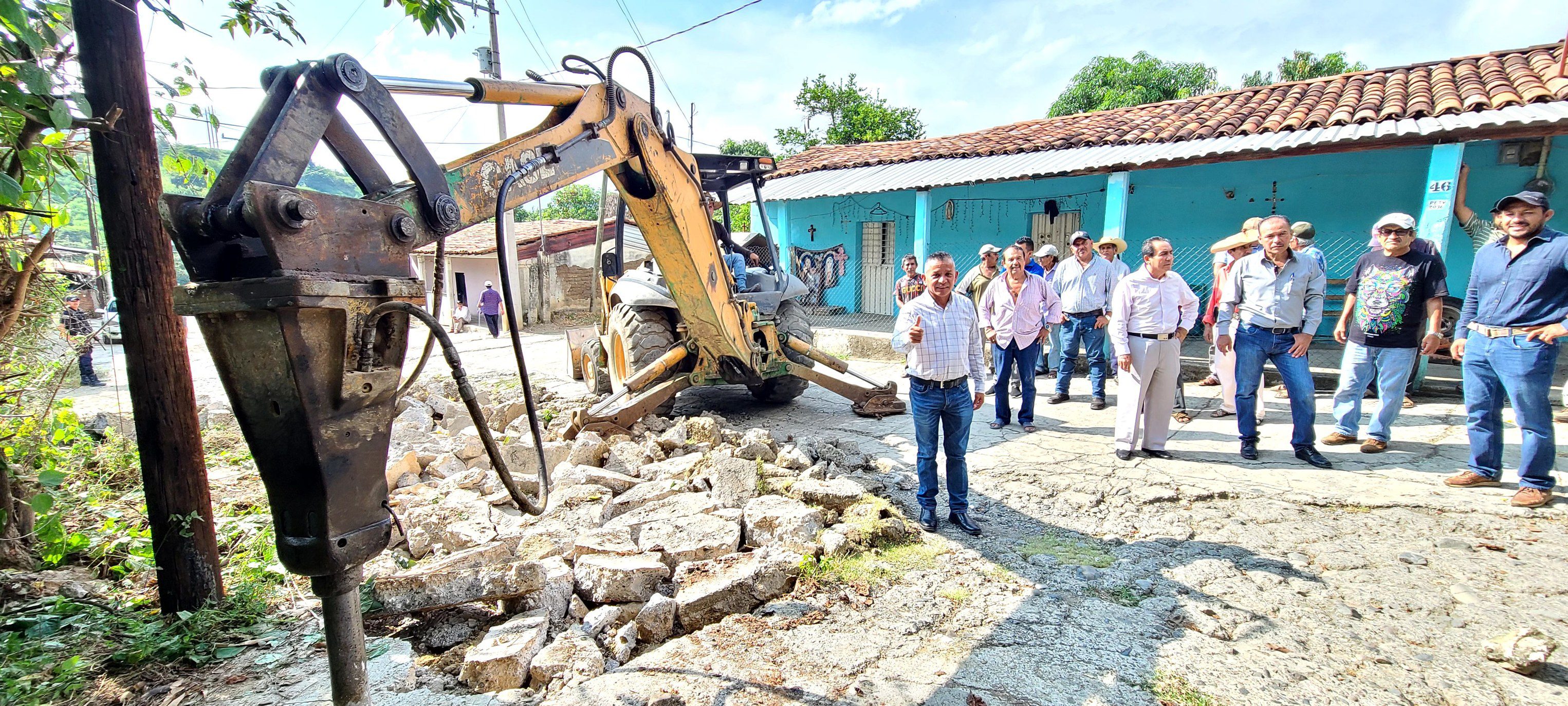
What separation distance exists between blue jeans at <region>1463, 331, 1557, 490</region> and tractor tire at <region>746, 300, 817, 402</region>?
4.41m

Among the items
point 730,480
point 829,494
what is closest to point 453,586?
point 730,480

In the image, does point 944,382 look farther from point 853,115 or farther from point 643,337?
point 853,115

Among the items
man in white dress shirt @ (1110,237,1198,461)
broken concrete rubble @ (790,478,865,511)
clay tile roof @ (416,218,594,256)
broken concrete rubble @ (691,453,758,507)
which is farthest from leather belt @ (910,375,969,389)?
clay tile roof @ (416,218,594,256)

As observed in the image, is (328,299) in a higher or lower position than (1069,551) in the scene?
higher

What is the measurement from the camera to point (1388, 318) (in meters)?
4.53

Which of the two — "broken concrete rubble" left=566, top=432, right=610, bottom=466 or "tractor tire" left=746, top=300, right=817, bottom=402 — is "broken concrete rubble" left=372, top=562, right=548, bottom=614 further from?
"tractor tire" left=746, top=300, right=817, bottom=402

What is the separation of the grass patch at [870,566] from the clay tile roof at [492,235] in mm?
16309

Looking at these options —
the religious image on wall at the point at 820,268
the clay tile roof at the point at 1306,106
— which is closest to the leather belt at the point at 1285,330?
the clay tile roof at the point at 1306,106

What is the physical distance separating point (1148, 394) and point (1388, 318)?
62.0 inches

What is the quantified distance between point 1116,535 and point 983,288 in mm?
3534

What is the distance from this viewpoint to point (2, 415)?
308 cm

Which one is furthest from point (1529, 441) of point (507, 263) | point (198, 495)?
point (198, 495)

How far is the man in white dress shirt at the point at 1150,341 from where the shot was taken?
455 centimetres

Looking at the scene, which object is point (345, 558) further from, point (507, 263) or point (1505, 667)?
point (1505, 667)
